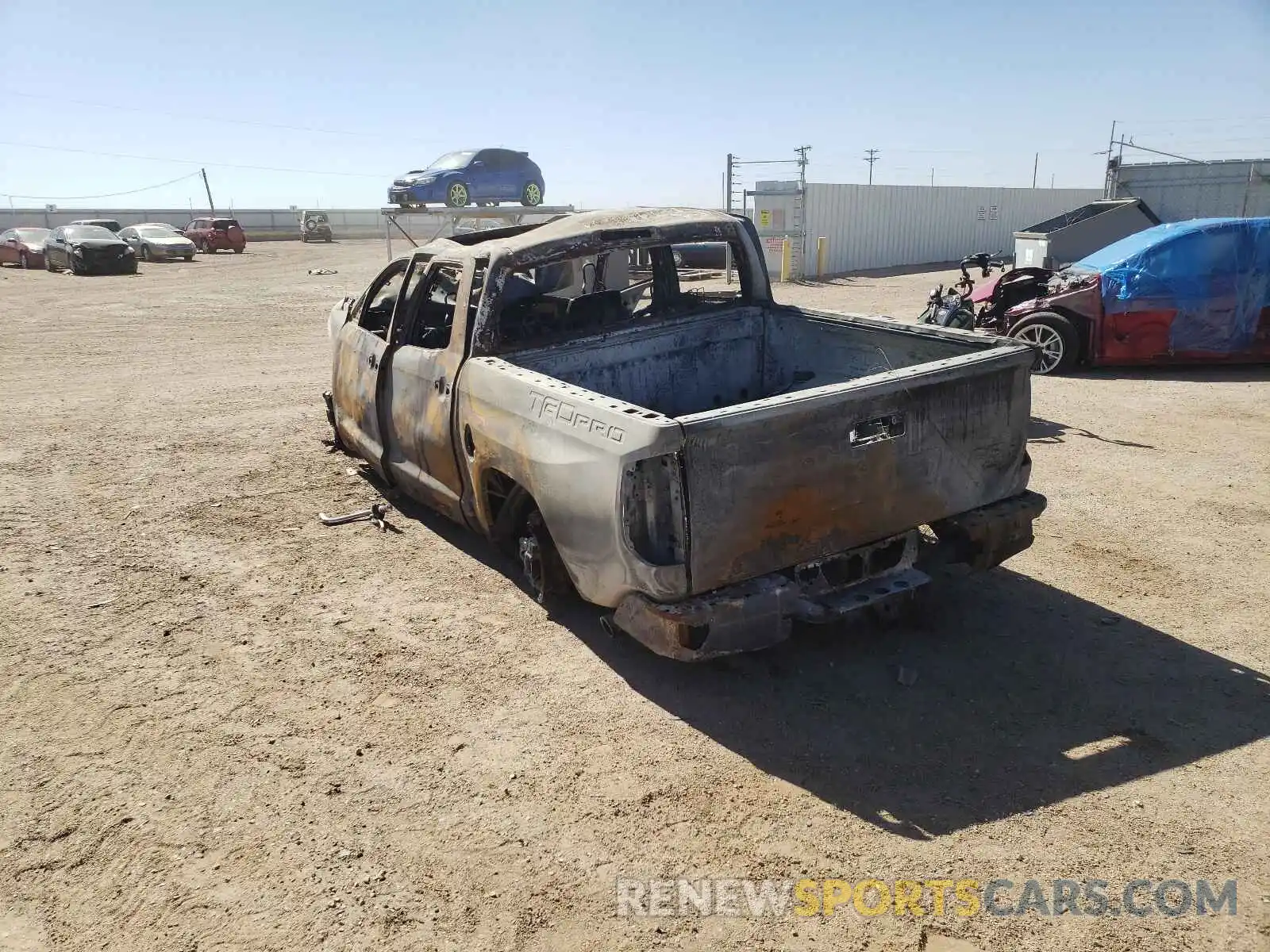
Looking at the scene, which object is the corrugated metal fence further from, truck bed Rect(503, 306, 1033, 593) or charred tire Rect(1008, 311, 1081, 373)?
truck bed Rect(503, 306, 1033, 593)

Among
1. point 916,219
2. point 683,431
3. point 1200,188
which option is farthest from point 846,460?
point 916,219

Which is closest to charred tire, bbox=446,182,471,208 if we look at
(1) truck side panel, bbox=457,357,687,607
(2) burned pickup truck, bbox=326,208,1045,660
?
(2) burned pickup truck, bbox=326,208,1045,660

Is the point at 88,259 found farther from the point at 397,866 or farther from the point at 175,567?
the point at 397,866

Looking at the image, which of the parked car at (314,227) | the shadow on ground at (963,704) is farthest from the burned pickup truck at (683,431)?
the parked car at (314,227)

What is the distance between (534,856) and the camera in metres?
2.91

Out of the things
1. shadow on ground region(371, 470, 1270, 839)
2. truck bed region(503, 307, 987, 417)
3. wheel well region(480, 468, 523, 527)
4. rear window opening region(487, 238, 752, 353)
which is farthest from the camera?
rear window opening region(487, 238, 752, 353)

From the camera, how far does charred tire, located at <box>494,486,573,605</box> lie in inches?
168

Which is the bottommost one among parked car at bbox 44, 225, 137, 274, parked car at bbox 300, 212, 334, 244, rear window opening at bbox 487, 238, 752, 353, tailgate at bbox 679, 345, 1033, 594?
tailgate at bbox 679, 345, 1033, 594

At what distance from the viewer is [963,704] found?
367 centimetres

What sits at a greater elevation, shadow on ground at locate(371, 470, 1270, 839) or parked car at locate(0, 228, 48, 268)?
parked car at locate(0, 228, 48, 268)

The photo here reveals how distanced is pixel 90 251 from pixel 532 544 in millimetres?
26334

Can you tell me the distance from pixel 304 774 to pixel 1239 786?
3392 mm

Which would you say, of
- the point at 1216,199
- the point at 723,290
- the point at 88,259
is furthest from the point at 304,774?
the point at 88,259

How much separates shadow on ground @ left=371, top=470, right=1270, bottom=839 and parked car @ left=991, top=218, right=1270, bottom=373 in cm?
594
